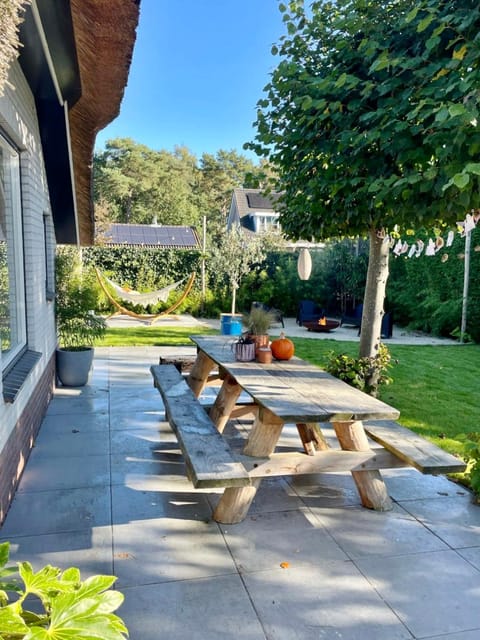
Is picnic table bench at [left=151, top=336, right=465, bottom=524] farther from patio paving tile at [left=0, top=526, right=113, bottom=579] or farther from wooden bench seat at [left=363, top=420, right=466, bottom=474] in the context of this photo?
patio paving tile at [left=0, top=526, right=113, bottom=579]

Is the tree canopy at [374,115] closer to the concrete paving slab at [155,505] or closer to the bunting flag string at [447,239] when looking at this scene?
the bunting flag string at [447,239]

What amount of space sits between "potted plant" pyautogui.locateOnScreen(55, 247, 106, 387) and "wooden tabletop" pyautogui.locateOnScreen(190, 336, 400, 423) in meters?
2.01

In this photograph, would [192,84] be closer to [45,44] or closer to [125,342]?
[125,342]

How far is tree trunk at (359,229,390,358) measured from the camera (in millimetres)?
4590

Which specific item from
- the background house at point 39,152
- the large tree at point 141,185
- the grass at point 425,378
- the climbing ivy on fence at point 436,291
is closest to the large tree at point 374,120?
the grass at point 425,378

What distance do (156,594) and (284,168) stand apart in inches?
137

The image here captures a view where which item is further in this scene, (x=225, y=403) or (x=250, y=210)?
(x=250, y=210)

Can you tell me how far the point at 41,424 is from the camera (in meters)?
3.97

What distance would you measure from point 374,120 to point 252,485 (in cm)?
231

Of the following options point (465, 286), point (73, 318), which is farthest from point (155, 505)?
point (465, 286)

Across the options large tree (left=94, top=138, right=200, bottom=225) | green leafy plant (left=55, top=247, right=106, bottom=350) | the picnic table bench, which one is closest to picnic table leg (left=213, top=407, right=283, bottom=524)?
the picnic table bench

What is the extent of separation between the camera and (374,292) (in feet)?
15.3

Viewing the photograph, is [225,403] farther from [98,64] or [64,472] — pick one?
[98,64]

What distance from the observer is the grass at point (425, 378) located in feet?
14.0
